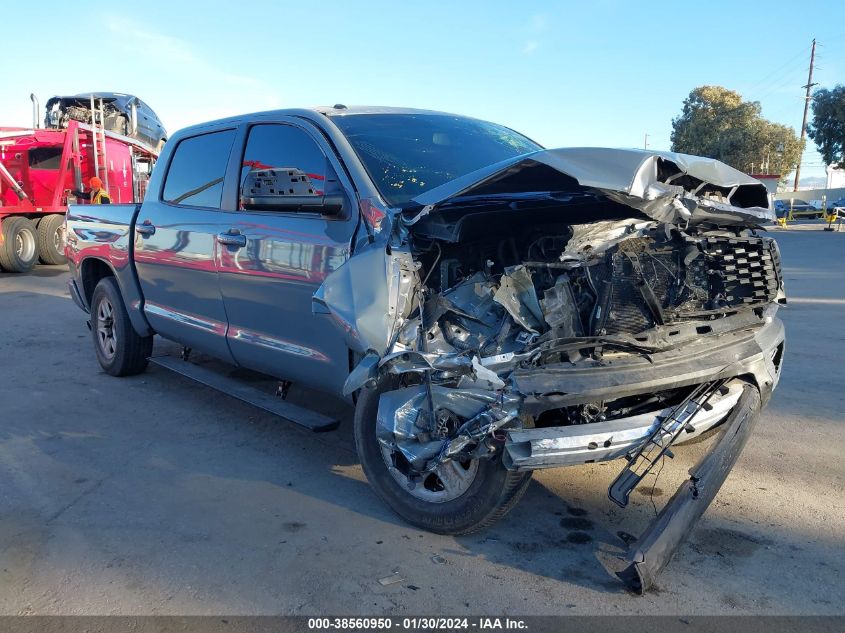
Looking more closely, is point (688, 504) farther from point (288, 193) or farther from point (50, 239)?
point (50, 239)

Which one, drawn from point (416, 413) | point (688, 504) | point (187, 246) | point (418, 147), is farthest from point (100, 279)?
point (688, 504)

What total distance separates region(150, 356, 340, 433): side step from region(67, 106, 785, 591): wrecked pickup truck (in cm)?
11

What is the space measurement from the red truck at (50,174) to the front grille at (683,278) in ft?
45.3

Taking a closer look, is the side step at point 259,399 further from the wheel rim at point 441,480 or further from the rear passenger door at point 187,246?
the wheel rim at point 441,480

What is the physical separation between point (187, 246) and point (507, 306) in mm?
2662

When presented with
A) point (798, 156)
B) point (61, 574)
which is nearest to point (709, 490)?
point (61, 574)

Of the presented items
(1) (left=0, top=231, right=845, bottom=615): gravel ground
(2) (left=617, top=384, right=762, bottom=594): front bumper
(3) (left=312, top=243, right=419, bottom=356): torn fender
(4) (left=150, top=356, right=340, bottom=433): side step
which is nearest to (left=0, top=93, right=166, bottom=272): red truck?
(4) (left=150, top=356, right=340, bottom=433): side step

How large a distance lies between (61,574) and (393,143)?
9.21 ft

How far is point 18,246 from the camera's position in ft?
46.8

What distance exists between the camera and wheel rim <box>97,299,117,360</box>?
20.3 ft

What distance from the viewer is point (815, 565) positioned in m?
2.96

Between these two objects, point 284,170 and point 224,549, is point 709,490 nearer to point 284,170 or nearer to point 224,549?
point 224,549

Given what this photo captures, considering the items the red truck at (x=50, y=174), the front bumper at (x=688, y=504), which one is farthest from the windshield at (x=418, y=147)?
the red truck at (x=50, y=174)

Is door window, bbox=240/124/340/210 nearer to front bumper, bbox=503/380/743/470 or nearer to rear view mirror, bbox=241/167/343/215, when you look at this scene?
rear view mirror, bbox=241/167/343/215
